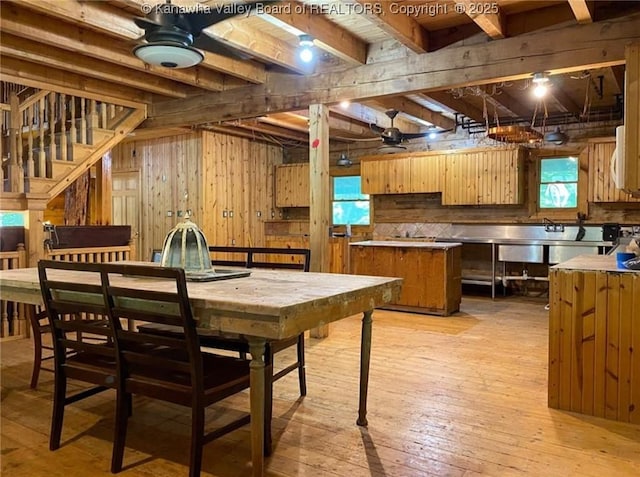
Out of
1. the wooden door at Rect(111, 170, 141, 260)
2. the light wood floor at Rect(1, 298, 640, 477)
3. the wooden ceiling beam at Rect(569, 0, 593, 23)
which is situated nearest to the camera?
the light wood floor at Rect(1, 298, 640, 477)

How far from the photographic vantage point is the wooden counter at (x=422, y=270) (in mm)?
5684

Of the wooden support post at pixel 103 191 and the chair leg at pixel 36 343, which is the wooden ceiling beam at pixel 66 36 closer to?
the chair leg at pixel 36 343

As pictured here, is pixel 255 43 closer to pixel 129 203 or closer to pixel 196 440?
Result: pixel 196 440

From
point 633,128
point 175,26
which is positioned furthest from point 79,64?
point 633,128

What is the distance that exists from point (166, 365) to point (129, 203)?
21.7ft

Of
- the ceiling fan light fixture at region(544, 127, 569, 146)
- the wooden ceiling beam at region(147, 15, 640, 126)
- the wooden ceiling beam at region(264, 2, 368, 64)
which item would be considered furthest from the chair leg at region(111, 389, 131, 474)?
the ceiling fan light fixture at region(544, 127, 569, 146)

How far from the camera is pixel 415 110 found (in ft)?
20.9

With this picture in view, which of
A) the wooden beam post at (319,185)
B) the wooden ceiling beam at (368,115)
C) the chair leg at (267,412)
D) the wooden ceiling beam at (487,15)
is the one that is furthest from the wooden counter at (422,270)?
the chair leg at (267,412)

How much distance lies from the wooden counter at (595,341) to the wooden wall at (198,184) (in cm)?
546

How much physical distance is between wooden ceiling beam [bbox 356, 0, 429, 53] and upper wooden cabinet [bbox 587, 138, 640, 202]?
378 cm

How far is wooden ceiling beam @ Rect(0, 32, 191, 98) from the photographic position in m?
4.05

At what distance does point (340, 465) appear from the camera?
229 cm

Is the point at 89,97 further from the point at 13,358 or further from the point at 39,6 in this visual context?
the point at 13,358

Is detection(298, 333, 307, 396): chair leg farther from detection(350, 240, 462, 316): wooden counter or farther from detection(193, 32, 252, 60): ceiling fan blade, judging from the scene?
detection(350, 240, 462, 316): wooden counter
